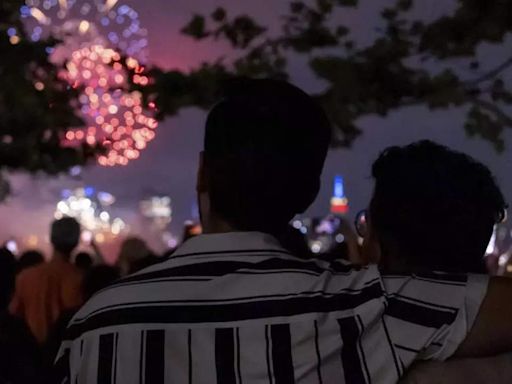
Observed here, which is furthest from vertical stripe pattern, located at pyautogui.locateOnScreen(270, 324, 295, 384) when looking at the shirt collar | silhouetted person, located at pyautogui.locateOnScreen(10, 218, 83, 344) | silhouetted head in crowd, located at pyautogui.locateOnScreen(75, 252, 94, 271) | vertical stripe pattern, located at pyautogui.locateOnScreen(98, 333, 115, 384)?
silhouetted head in crowd, located at pyautogui.locateOnScreen(75, 252, 94, 271)

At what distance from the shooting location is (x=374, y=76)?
855 cm

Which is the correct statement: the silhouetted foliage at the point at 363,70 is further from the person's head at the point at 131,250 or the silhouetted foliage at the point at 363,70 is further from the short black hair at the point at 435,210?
the short black hair at the point at 435,210

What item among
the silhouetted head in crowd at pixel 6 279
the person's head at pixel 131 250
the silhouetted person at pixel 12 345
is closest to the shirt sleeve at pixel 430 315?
the silhouetted person at pixel 12 345

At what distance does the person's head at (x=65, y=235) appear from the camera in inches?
246

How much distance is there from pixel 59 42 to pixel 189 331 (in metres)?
10.4

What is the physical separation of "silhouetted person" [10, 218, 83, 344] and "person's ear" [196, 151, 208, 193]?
14.1 feet

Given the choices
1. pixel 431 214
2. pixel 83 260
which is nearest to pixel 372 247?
pixel 431 214

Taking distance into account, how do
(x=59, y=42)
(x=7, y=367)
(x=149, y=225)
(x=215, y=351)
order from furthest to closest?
(x=149, y=225) < (x=59, y=42) < (x=7, y=367) < (x=215, y=351)

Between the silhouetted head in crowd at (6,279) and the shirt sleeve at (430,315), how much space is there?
6.75 ft

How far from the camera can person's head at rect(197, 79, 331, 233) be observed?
5.55 feet

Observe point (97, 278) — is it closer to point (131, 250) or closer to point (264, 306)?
point (131, 250)

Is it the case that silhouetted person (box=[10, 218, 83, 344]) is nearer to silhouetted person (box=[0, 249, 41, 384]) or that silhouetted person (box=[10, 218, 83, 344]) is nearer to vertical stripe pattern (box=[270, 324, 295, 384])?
silhouetted person (box=[0, 249, 41, 384])

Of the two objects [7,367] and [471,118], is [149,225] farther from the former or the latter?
[7,367]

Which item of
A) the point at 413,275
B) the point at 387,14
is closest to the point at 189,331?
the point at 413,275
